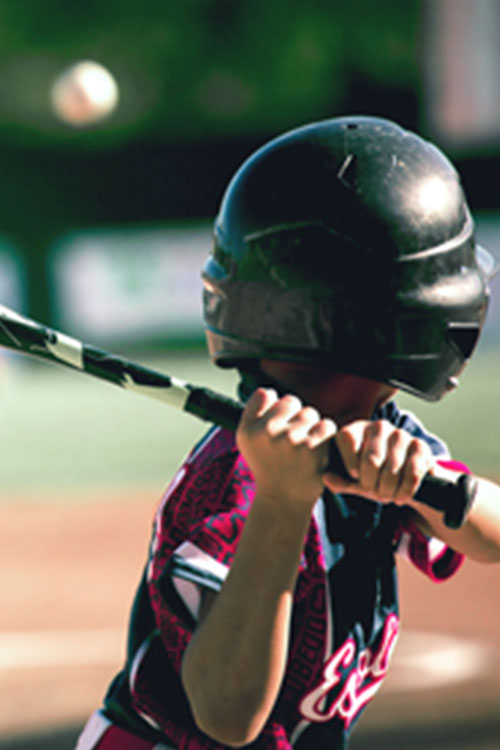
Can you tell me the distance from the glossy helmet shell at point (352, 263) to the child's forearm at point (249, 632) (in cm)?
32

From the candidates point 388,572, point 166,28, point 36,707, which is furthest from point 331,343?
point 166,28

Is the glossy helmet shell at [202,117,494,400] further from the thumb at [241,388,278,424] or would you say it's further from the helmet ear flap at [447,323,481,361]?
the thumb at [241,388,278,424]

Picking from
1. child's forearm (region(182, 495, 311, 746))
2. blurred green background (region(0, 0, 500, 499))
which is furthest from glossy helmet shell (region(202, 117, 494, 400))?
blurred green background (region(0, 0, 500, 499))

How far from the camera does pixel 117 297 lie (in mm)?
20938

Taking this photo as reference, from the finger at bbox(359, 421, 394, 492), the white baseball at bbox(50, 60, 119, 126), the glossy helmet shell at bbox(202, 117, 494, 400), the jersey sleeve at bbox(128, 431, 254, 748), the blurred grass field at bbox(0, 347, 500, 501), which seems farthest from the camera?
the white baseball at bbox(50, 60, 119, 126)

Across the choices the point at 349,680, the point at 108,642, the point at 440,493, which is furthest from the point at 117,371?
the point at 108,642

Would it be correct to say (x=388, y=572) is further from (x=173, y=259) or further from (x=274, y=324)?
(x=173, y=259)

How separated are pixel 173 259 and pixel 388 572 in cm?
1911

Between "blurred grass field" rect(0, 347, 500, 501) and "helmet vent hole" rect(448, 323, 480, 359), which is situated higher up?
"helmet vent hole" rect(448, 323, 480, 359)

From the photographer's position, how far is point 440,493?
5.10ft

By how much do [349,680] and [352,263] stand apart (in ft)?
2.14

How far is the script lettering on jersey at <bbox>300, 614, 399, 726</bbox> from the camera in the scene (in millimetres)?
1834

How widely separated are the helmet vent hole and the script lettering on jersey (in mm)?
453

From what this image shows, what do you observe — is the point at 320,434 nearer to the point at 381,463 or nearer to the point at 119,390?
the point at 381,463
